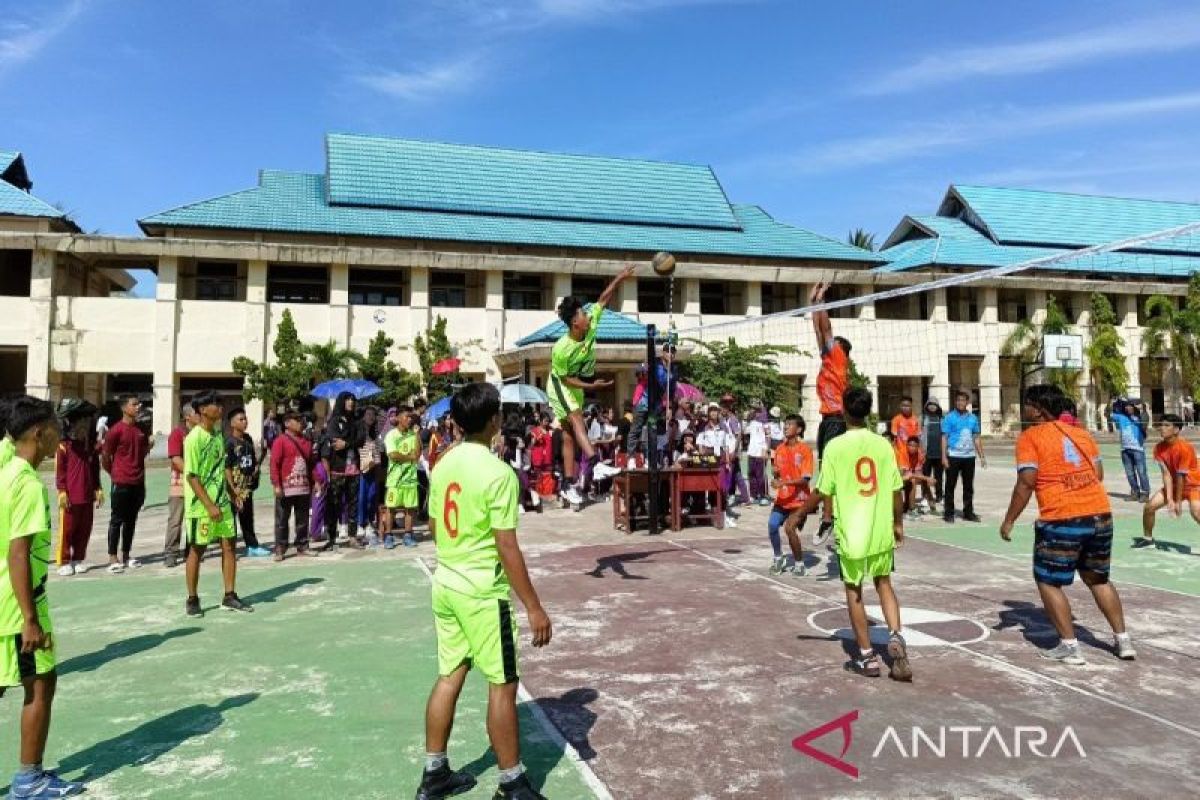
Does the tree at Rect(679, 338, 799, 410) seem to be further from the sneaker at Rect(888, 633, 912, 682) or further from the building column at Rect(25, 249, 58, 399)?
the sneaker at Rect(888, 633, 912, 682)

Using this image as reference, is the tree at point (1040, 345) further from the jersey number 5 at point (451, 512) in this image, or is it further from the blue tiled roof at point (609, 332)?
the jersey number 5 at point (451, 512)

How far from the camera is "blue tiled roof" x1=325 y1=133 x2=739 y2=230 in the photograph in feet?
103

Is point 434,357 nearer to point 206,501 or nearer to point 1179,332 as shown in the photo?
point 206,501

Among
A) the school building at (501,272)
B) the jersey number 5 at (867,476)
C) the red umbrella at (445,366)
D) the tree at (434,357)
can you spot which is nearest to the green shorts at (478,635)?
the jersey number 5 at (867,476)

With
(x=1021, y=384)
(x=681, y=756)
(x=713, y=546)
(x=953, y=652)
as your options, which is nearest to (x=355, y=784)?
(x=681, y=756)

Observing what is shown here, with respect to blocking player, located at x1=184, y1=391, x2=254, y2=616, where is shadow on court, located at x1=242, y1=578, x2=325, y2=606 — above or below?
below

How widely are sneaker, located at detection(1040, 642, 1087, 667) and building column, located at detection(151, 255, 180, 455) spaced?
28.7 meters

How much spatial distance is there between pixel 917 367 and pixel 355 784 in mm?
36143

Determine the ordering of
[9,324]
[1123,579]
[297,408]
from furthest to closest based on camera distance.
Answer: [9,324]
[297,408]
[1123,579]

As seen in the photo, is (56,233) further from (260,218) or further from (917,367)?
(917,367)

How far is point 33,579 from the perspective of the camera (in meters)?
3.48

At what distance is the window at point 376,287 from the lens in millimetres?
30672

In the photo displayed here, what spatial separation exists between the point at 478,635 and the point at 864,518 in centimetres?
280

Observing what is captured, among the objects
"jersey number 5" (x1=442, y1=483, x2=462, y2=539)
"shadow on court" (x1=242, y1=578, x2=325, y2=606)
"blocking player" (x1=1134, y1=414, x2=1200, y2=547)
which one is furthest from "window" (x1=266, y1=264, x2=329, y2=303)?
"jersey number 5" (x1=442, y1=483, x2=462, y2=539)
